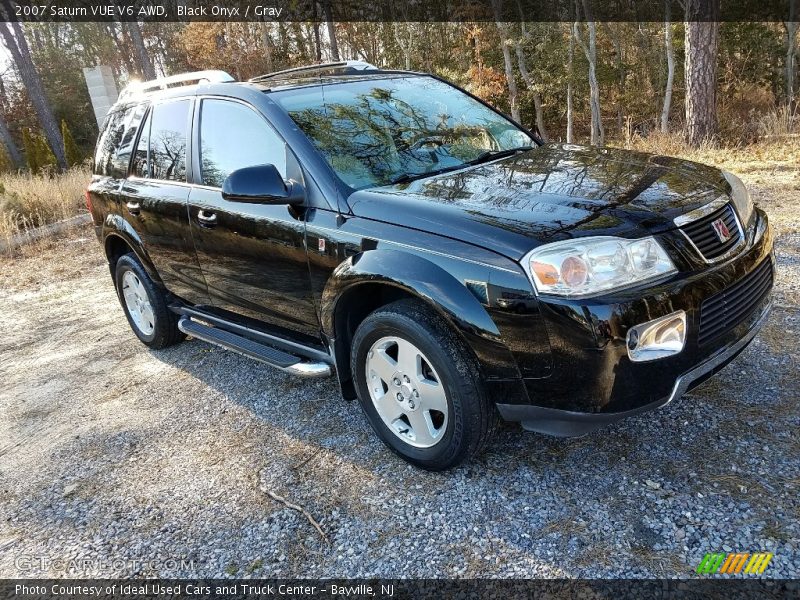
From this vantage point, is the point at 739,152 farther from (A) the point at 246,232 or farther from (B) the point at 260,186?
(B) the point at 260,186

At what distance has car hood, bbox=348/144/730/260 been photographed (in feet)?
7.81

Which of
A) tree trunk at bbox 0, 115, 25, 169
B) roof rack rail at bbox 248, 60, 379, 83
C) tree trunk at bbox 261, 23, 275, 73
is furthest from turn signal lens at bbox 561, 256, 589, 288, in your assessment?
tree trunk at bbox 261, 23, 275, 73

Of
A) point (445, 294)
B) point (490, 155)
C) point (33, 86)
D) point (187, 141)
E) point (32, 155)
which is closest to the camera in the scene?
point (445, 294)

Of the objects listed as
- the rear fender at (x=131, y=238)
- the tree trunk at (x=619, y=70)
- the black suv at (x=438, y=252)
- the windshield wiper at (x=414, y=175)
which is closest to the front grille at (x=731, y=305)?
the black suv at (x=438, y=252)

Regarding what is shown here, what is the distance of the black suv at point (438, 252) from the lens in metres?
2.30

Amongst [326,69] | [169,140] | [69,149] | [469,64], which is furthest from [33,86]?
[326,69]

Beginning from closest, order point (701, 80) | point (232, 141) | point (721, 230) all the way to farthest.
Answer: point (721, 230) → point (232, 141) → point (701, 80)

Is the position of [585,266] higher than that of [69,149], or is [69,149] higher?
[69,149]

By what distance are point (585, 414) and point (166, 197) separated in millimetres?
3040

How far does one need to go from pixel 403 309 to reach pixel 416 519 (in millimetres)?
921

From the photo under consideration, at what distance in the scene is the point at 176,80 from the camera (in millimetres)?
4352

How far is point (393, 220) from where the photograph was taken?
2717mm

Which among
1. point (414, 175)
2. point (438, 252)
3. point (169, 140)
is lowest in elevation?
point (438, 252)

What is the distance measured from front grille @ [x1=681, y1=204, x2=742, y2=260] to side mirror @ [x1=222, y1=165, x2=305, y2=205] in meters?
1.83
